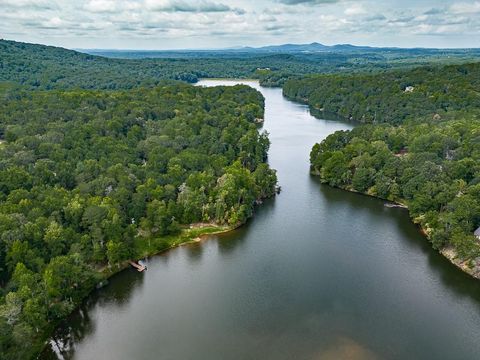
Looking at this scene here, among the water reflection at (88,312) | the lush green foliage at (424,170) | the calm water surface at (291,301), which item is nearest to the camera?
the water reflection at (88,312)

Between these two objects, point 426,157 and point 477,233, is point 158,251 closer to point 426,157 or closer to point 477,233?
point 477,233

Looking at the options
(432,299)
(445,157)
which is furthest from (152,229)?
(445,157)

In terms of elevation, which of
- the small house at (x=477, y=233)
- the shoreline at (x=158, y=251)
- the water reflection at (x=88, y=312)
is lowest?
the water reflection at (x=88, y=312)

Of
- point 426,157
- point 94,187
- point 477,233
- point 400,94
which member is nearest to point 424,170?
point 426,157

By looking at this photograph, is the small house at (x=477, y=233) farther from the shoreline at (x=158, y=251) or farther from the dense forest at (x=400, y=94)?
the dense forest at (x=400, y=94)

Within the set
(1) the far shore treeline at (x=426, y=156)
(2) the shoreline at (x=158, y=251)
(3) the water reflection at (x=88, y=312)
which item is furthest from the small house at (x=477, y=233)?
(3) the water reflection at (x=88, y=312)

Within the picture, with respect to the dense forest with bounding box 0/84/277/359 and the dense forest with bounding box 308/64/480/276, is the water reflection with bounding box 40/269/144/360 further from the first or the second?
the dense forest with bounding box 308/64/480/276

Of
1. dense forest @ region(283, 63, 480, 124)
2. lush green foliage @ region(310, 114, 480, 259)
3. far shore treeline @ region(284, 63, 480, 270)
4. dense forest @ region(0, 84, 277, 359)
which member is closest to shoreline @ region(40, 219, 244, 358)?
dense forest @ region(0, 84, 277, 359)
